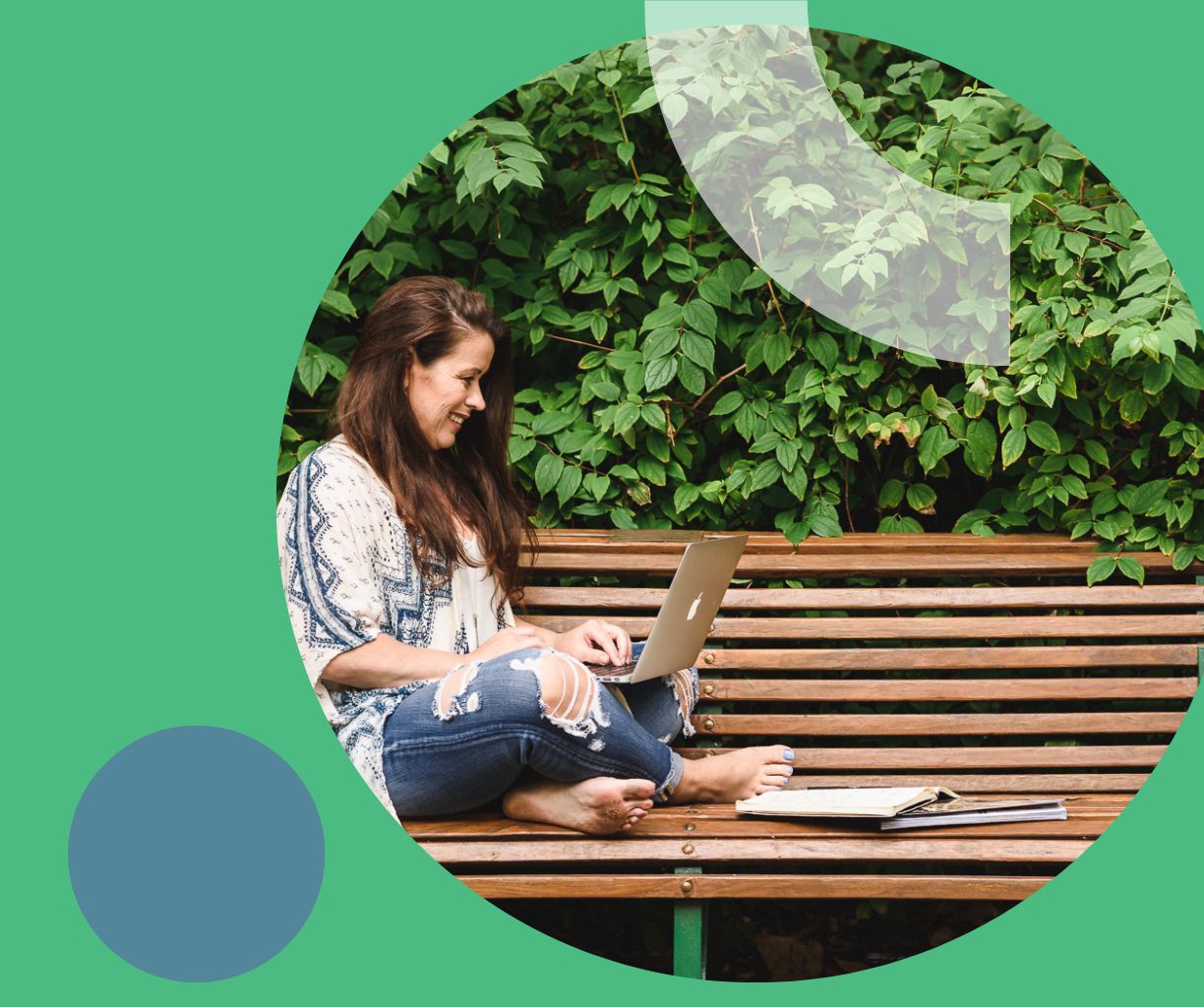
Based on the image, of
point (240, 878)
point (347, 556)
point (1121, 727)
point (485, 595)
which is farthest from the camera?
point (1121, 727)

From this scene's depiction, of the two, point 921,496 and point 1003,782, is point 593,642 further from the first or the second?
point 1003,782

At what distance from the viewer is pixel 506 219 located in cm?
320

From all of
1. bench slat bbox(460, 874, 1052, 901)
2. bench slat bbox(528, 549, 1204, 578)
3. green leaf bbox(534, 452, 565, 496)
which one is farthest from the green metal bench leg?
green leaf bbox(534, 452, 565, 496)

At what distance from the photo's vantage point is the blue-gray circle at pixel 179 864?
2.58m

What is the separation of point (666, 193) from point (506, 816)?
139 centimetres

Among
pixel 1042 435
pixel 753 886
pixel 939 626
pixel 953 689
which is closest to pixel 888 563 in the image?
pixel 939 626

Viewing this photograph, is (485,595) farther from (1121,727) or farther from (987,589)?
(1121,727)

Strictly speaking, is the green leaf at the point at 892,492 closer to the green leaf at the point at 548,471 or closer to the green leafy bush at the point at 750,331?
the green leafy bush at the point at 750,331

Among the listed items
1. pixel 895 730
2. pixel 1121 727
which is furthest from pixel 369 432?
pixel 1121 727

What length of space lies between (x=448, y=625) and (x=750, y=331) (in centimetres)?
94

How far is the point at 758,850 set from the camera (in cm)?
273

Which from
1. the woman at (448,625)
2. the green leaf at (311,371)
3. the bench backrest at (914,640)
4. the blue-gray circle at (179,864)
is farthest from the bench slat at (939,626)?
the blue-gray circle at (179,864)

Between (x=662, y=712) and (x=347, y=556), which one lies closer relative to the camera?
(x=347, y=556)

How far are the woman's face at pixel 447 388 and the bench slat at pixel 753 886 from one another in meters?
0.92
